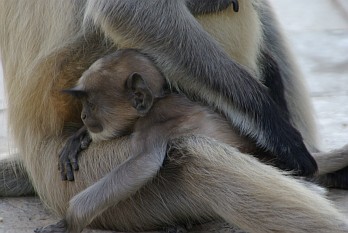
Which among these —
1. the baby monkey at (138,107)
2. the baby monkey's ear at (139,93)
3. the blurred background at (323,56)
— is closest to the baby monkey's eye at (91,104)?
the baby monkey at (138,107)

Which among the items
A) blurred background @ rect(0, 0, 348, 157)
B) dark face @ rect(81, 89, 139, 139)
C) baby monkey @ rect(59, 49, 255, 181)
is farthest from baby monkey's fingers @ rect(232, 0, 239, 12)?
blurred background @ rect(0, 0, 348, 157)

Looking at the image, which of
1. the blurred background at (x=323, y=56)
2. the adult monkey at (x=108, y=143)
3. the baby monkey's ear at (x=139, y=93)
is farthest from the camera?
the blurred background at (x=323, y=56)

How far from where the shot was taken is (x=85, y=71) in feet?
14.0

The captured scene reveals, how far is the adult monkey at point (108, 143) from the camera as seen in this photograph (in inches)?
157

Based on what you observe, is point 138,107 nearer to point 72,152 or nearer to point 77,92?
point 77,92

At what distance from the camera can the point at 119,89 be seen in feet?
13.6

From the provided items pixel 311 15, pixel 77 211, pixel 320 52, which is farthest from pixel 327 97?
pixel 77 211

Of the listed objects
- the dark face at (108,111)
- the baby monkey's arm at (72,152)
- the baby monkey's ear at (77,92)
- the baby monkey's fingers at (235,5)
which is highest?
the baby monkey's fingers at (235,5)

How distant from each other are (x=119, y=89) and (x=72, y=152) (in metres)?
0.36

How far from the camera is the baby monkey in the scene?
13.5 feet

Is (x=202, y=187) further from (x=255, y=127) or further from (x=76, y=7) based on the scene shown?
(x=76, y=7)

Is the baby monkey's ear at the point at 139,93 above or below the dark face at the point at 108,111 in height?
above

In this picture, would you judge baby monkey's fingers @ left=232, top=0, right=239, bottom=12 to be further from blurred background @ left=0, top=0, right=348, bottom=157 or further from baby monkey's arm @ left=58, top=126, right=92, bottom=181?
blurred background @ left=0, top=0, right=348, bottom=157

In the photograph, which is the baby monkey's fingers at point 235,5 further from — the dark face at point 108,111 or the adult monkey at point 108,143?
the dark face at point 108,111
